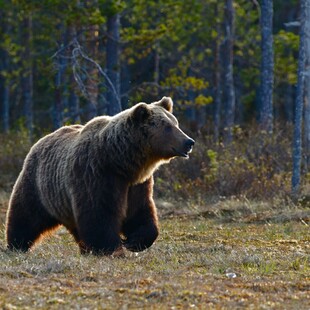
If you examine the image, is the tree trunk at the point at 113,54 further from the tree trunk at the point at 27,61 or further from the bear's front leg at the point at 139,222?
the bear's front leg at the point at 139,222

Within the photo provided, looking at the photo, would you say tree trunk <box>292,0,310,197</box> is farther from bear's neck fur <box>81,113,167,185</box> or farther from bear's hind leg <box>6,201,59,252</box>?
bear's neck fur <box>81,113,167,185</box>

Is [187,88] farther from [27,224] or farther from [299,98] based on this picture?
[27,224]

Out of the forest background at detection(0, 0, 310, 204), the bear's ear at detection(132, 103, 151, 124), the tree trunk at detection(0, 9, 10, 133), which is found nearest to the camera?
the bear's ear at detection(132, 103, 151, 124)

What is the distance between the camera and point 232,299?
22.7 ft

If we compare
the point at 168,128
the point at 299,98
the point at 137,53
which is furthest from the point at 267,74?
the point at 168,128

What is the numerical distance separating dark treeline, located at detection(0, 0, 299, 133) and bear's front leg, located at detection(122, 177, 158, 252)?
26.7 feet

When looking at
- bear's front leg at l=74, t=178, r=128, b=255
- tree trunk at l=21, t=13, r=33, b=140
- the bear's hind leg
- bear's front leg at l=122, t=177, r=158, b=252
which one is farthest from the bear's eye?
tree trunk at l=21, t=13, r=33, b=140

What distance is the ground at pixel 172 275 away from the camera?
22.2 feet

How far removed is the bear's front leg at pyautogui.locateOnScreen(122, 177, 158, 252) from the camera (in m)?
9.25

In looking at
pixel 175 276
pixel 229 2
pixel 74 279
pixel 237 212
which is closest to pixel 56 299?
pixel 74 279

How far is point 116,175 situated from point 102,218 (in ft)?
1.56

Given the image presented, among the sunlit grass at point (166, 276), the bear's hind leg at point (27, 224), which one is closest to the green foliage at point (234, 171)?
the sunlit grass at point (166, 276)

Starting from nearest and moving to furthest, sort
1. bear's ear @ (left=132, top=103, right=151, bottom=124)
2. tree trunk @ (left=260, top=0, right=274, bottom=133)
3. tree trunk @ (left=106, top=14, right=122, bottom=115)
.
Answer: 1. bear's ear @ (left=132, top=103, right=151, bottom=124)
2. tree trunk @ (left=260, top=0, right=274, bottom=133)
3. tree trunk @ (left=106, top=14, right=122, bottom=115)

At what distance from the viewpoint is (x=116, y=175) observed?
919 cm
